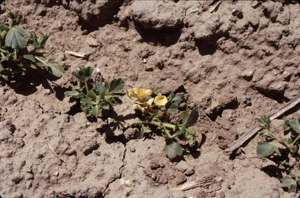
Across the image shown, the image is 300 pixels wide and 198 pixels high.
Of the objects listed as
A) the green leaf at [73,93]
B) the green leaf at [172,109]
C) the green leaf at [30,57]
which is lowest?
the green leaf at [172,109]

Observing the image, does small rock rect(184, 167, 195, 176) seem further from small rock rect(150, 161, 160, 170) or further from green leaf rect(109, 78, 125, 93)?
green leaf rect(109, 78, 125, 93)

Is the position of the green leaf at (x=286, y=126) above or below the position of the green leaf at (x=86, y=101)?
below

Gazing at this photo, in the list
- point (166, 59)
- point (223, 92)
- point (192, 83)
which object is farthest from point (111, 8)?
point (223, 92)

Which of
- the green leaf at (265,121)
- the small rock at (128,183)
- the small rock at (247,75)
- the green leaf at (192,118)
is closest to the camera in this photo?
the small rock at (128,183)

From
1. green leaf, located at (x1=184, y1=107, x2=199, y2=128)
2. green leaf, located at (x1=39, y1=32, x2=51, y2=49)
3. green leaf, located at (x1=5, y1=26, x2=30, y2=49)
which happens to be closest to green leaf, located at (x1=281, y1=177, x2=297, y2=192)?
green leaf, located at (x1=184, y1=107, x2=199, y2=128)

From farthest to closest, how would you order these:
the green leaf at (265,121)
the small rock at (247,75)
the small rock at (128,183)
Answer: the small rock at (247,75)
the green leaf at (265,121)
the small rock at (128,183)

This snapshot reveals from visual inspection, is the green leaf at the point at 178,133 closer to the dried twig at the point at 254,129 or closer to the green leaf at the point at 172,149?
the green leaf at the point at 172,149

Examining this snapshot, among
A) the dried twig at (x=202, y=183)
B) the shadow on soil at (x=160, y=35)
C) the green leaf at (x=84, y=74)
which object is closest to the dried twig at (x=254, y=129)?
the dried twig at (x=202, y=183)
